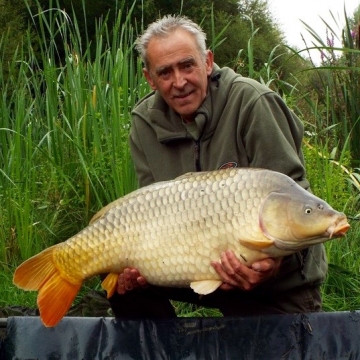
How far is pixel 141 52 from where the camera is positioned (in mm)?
2404

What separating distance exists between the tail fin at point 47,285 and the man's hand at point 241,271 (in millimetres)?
407

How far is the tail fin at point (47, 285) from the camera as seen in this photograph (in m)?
2.07

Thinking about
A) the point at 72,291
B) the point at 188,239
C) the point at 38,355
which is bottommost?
the point at 38,355

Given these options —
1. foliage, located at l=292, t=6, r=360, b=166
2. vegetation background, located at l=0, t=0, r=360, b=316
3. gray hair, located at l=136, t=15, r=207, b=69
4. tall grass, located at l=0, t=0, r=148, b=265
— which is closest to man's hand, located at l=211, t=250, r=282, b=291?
gray hair, located at l=136, t=15, r=207, b=69

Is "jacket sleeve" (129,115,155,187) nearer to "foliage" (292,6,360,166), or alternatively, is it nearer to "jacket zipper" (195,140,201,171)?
"jacket zipper" (195,140,201,171)

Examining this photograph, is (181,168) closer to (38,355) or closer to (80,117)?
(38,355)

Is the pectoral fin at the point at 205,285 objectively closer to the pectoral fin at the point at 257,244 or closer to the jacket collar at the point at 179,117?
the pectoral fin at the point at 257,244

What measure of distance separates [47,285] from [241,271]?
52cm

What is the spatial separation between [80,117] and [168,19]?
1161mm

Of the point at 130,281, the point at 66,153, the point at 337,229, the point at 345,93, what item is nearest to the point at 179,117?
the point at 130,281

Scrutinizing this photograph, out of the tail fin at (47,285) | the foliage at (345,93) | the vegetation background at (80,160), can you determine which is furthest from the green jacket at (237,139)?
the foliage at (345,93)

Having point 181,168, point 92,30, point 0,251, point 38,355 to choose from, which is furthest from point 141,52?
point 92,30

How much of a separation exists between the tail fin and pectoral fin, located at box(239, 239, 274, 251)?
0.49 meters

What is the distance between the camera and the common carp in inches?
71.4
